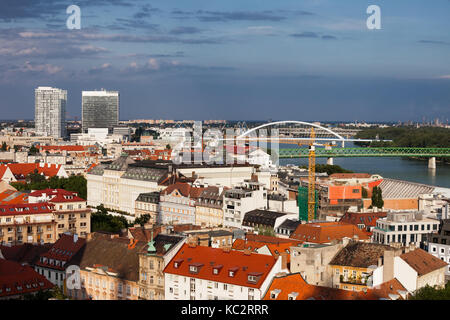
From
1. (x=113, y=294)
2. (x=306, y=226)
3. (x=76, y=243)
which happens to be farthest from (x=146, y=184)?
(x=113, y=294)

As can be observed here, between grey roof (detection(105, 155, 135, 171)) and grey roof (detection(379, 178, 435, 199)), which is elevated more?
grey roof (detection(105, 155, 135, 171))

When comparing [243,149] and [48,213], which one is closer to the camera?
[48,213]

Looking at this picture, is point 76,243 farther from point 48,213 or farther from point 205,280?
point 48,213

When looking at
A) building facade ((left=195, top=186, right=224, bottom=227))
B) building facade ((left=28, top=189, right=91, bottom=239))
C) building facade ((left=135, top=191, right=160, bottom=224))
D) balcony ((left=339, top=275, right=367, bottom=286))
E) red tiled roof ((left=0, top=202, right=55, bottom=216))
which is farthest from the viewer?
building facade ((left=135, top=191, right=160, bottom=224))

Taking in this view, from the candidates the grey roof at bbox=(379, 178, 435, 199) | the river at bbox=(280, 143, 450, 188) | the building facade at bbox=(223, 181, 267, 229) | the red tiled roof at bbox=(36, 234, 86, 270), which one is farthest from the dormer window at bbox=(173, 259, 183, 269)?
the river at bbox=(280, 143, 450, 188)

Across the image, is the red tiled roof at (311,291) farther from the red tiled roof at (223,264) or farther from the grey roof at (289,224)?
the grey roof at (289,224)

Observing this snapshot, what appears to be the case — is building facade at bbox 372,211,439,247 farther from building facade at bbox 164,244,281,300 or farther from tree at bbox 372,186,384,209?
tree at bbox 372,186,384,209
